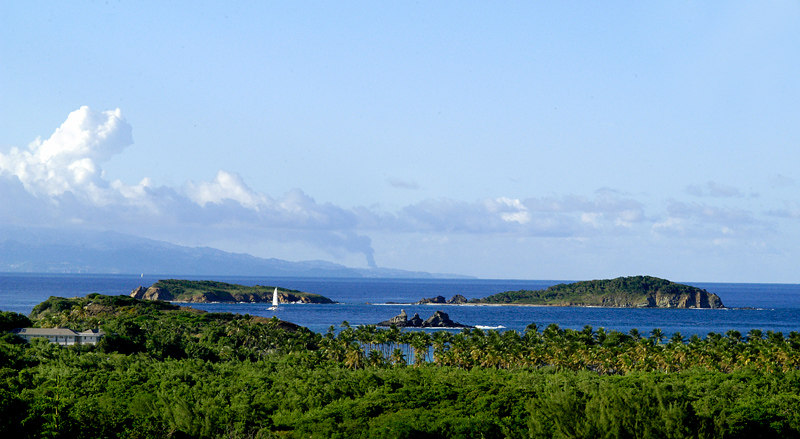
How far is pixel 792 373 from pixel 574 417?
136 ft

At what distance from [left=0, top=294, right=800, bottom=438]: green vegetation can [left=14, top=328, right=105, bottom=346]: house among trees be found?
3716 millimetres

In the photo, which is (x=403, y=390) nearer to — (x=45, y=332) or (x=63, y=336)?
(x=63, y=336)

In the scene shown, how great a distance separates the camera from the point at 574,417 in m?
49.0

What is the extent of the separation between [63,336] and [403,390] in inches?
2134

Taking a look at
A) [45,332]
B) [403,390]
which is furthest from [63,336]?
[403,390]

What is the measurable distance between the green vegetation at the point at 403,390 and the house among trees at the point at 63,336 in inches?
146

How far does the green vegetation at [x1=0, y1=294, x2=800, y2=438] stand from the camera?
49.8 m

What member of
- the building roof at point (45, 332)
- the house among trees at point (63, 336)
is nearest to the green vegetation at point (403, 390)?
the house among trees at point (63, 336)

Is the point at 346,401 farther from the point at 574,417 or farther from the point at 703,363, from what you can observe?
the point at 703,363

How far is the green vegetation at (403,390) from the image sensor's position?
163 feet

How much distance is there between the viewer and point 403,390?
64.9 m

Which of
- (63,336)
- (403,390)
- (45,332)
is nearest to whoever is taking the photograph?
(403,390)

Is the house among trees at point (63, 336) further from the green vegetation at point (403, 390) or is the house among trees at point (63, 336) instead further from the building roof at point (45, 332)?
the green vegetation at point (403, 390)

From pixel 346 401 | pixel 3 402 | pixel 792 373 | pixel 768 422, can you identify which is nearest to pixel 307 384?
pixel 346 401
